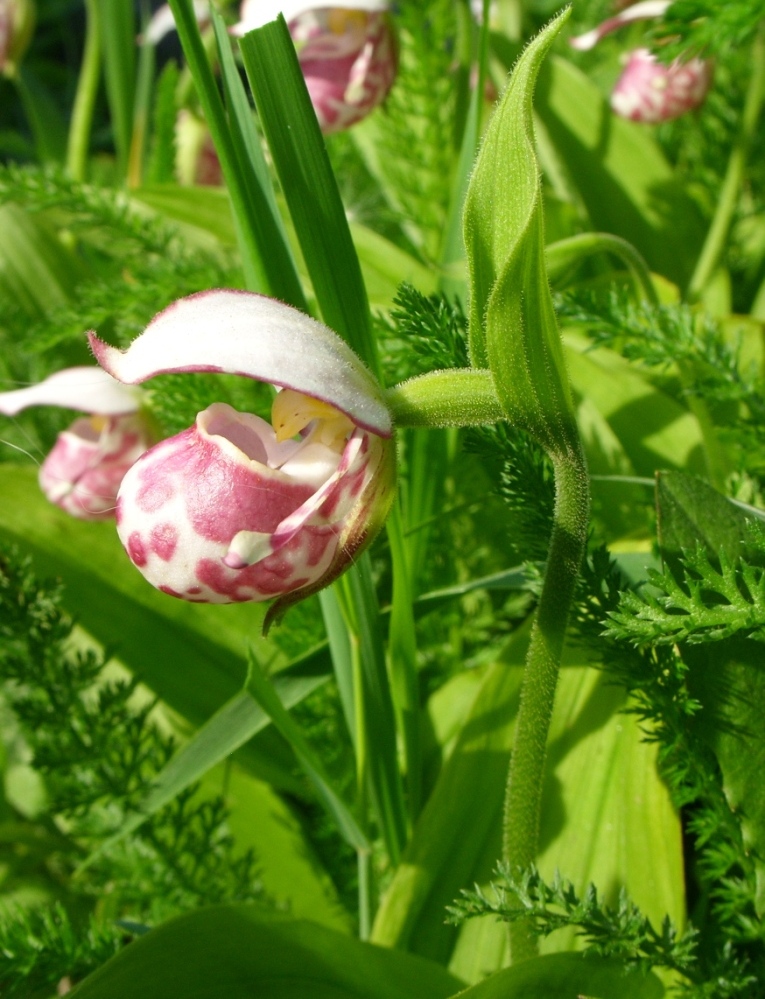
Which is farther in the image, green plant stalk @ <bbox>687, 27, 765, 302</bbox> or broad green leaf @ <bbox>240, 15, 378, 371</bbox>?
green plant stalk @ <bbox>687, 27, 765, 302</bbox>

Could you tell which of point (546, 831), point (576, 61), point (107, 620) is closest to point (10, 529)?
point (107, 620)

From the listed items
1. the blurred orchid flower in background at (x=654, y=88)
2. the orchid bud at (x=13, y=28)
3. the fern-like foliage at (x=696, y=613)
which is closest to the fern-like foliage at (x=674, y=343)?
the fern-like foliage at (x=696, y=613)

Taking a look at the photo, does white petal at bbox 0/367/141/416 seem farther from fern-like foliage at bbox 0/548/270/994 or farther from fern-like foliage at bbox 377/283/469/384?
fern-like foliage at bbox 377/283/469/384

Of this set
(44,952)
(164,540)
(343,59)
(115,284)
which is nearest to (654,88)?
(343,59)

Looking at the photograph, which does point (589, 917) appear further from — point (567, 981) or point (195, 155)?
point (195, 155)

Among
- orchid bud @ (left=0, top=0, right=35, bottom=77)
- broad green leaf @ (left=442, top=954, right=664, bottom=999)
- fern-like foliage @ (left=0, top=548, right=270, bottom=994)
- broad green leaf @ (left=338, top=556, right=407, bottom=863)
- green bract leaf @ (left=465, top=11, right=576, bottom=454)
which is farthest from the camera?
orchid bud @ (left=0, top=0, right=35, bottom=77)

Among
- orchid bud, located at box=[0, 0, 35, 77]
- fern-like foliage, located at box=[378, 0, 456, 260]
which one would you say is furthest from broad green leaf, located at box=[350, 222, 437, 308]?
orchid bud, located at box=[0, 0, 35, 77]

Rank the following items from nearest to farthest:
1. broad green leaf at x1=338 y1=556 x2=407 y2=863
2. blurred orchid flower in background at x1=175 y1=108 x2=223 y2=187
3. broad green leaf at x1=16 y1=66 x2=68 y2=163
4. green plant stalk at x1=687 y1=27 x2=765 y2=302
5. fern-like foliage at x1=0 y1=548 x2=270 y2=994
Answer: broad green leaf at x1=338 y1=556 x2=407 y2=863, fern-like foliage at x1=0 y1=548 x2=270 y2=994, green plant stalk at x1=687 y1=27 x2=765 y2=302, blurred orchid flower in background at x1=175 y1=108 x2=223 y2=187, broad green leaf at x1=16 y1=66 x2=68 y2=163
